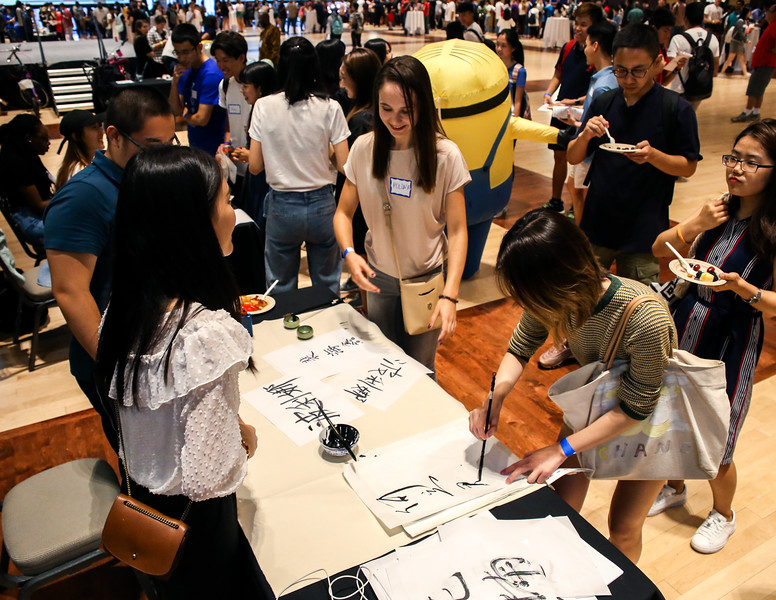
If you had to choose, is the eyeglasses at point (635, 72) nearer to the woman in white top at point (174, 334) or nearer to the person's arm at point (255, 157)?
the person's arm at point (255, 157)

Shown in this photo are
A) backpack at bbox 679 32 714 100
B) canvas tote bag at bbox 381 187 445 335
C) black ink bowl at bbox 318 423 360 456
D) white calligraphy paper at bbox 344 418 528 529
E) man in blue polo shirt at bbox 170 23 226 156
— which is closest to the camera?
white calligraphy paper at bbox 344 418 528 529

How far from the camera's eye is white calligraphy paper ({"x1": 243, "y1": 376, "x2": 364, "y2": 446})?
1567 mm

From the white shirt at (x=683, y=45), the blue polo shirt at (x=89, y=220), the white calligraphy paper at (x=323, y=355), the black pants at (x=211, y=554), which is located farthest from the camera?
the white shirt at (x=683, y=45)

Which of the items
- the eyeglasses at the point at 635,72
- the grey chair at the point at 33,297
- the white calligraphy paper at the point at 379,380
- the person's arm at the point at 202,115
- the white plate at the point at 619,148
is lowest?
the grey chair at the point at 33,297

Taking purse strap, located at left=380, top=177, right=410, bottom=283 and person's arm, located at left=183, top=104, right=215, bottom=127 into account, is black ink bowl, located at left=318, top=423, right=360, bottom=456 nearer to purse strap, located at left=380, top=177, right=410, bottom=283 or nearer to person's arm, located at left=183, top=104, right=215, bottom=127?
purse strap, located at left=380, top=177, right=410, bottom=283

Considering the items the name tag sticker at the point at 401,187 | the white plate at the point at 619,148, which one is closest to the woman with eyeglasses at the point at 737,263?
the white plate at the point at 619,148

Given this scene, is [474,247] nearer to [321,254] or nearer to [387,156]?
[321,254]

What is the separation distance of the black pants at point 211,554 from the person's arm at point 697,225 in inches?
58.8

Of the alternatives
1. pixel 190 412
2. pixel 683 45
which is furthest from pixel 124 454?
pixel 683 45

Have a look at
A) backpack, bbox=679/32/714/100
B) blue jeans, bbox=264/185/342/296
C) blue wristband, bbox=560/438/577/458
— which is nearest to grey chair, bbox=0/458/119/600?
blue wristband, bbox=560/438/577/458

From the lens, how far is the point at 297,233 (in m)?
2.87

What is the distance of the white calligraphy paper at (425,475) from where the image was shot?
4.24ft

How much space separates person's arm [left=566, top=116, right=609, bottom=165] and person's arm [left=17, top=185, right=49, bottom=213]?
3008mm

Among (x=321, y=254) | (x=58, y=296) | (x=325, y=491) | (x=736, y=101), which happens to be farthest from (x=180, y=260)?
(x=736, y=101)
